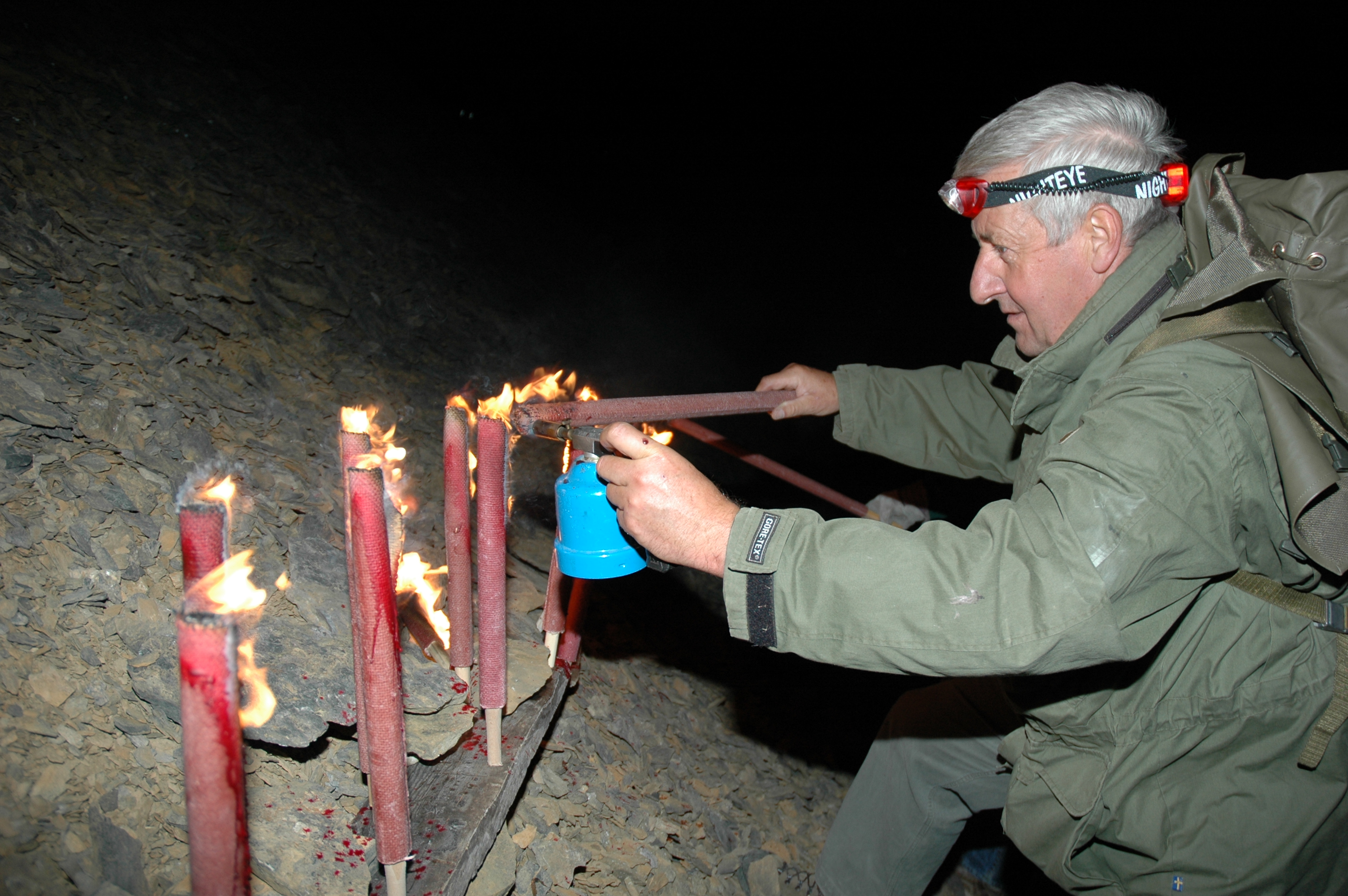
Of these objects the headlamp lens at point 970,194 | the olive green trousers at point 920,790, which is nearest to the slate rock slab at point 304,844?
the olive green trousers at point 920,790

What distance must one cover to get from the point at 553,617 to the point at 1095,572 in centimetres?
234

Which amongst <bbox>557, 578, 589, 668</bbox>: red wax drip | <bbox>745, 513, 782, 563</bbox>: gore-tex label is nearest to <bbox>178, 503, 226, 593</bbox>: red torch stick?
<bbox>745, 513, 782, 563</bbox>: gore-tex label

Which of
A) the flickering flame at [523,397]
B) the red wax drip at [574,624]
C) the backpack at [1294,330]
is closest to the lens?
the backpack at [1294,330]

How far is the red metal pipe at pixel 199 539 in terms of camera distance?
1294mm

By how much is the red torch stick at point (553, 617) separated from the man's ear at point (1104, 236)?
2443mm

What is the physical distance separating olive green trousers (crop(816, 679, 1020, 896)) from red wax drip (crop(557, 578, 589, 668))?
5.01 feet

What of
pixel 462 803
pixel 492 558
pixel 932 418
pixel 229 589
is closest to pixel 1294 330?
pixel 932 418

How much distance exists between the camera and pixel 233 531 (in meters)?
3.17

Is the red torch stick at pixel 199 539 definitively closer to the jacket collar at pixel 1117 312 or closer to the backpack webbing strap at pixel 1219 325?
the backpack webbing strap at pixel 1219 325

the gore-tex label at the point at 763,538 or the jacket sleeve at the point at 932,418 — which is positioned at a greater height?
the gore-tex label at the point at 763,538

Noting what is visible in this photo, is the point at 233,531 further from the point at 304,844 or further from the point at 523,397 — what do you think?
the point at 523,397

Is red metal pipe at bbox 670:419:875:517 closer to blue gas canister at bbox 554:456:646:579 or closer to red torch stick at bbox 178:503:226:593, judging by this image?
blue gas canister at bbox 554:456:646:579

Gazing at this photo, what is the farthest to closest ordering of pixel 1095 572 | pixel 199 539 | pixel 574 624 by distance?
pixel 574 624 → pixel 1095 572 → pixel 199 539

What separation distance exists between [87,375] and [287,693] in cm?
185
